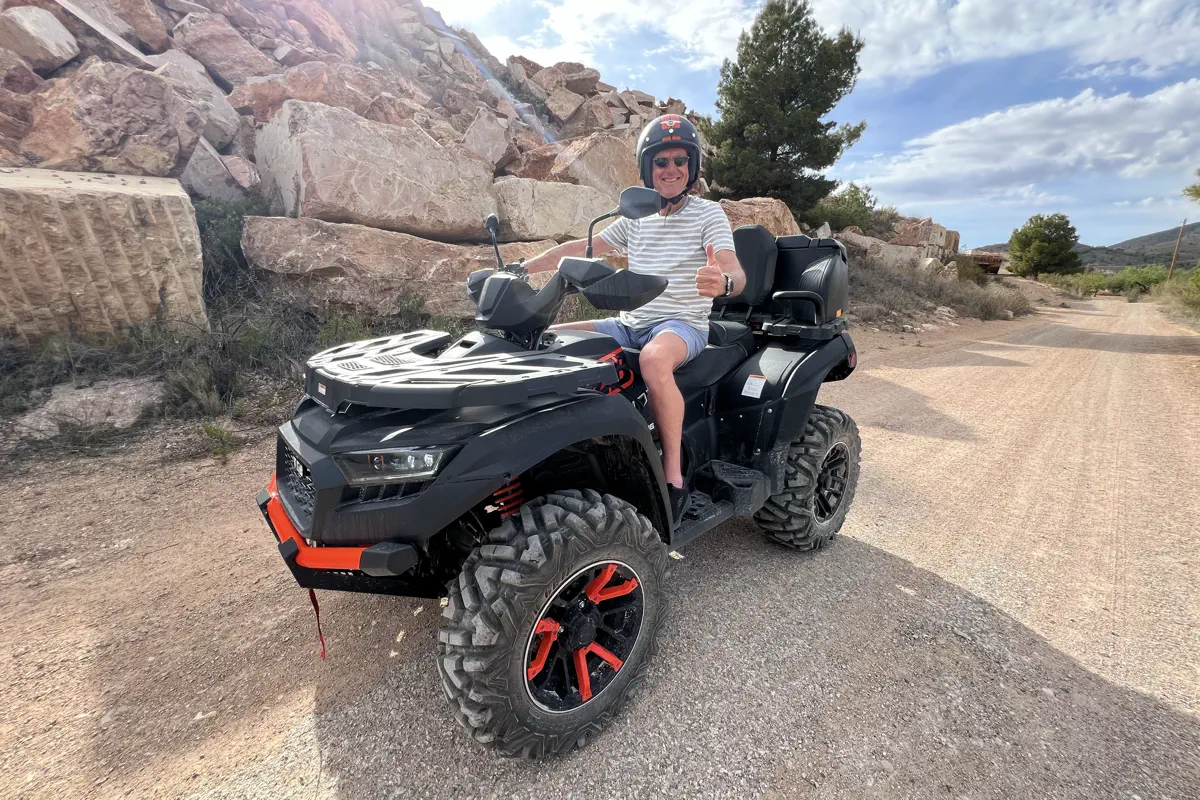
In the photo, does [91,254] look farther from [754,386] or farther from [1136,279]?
[1136,279]

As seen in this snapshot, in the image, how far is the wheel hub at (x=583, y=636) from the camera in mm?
1719

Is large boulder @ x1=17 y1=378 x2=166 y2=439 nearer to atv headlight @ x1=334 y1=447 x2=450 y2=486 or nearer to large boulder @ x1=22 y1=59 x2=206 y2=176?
large boulder @ x1=22 y1=59 x2=206 y2=176

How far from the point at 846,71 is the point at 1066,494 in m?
18.5

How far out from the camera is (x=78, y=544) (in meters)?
2.87

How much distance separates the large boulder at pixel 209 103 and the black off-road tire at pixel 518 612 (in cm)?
805

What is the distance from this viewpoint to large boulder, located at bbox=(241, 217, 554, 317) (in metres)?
5.85

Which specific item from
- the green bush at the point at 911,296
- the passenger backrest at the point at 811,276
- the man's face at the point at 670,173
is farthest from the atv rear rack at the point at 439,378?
the green bush at the point at 911,296

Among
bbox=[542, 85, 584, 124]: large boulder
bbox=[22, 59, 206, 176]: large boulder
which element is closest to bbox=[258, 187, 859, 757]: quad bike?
bbox=[22, 59, 206, 176]: large boulder

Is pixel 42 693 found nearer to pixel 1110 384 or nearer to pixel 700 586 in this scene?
pixel 700 586

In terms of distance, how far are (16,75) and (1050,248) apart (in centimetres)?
5920

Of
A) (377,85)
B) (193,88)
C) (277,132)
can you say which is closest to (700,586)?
(277,132)

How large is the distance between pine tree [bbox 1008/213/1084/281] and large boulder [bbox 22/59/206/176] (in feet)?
185

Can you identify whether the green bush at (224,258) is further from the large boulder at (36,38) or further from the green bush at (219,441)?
the large boulder at (36,38)

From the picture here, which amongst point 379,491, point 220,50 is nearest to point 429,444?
point 379,491
